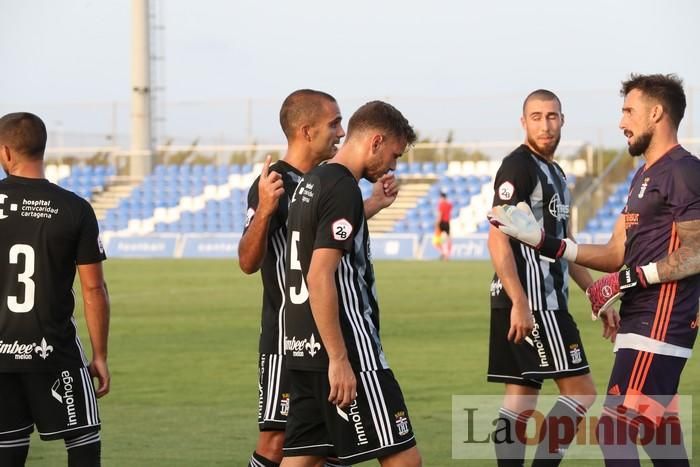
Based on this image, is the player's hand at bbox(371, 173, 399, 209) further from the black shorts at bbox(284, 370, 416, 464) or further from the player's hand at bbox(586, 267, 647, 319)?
the black shorts at bbox(284, 370, 416, 464)

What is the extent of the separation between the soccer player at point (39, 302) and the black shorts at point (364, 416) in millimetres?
1220

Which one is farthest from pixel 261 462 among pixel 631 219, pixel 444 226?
pixel 444 226

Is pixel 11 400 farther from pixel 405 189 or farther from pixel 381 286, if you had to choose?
pixel 405 189

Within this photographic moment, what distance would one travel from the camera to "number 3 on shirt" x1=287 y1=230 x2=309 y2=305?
5.87 metres

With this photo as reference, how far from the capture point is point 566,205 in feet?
26.7

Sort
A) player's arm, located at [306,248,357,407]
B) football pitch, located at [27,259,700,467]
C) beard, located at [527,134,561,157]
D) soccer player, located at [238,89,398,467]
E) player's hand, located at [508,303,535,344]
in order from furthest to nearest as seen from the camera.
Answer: football pitch, located at [27,259,700,467] < beard, located at [527,134,561,157] < player's hand, located at [508,303,535,344] < soccer player, located at [238,89,398,467] < player's arm, located at [306,248,357,407]

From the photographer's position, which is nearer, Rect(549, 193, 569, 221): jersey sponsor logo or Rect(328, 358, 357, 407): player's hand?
Rect(328, 358, 357, 407): player's hand

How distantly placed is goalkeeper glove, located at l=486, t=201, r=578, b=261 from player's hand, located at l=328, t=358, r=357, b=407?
1.20 metres

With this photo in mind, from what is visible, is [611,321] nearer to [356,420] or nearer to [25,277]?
[356,420]

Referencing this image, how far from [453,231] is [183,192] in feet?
38.0

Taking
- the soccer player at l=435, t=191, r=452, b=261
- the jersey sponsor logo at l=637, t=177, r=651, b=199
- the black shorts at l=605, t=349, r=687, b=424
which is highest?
the jersey sponsor logo at l=637, t=177, r=651, b=199

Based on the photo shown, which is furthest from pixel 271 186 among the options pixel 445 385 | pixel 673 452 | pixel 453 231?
pixel 453 231

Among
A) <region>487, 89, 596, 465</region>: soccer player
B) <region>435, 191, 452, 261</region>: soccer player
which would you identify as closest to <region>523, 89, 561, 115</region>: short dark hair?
<region>487, 89, 596, 465</region>: soccer player

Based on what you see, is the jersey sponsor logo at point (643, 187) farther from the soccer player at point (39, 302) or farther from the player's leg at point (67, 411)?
the player's leg at point (67, 411)
